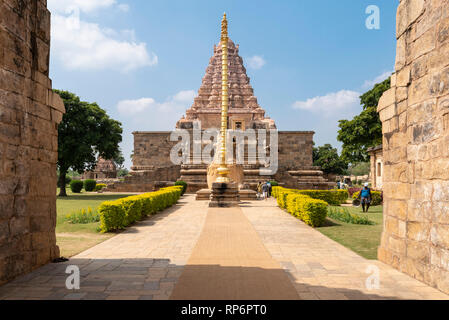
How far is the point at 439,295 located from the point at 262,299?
213 centimetres

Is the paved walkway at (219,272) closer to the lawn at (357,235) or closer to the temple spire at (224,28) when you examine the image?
the lawn at (357,235)

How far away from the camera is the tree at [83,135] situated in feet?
73.1

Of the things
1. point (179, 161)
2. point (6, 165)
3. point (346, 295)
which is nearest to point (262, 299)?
point (346, 295)

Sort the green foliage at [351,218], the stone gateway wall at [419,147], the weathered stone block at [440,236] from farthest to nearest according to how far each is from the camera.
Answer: the green foliage at [351,218] < the stone gateway wall at [419,147] < the weathered stone block at [440,236]

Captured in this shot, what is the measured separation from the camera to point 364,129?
2831 centimetres

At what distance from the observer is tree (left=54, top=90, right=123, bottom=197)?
22.3 m

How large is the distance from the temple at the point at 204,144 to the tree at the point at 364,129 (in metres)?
3.96

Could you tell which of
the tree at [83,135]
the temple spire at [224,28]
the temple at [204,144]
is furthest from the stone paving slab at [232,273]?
the tree at [83,135]

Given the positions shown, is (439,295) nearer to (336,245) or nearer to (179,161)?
(336,245)

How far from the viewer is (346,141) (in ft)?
97.5

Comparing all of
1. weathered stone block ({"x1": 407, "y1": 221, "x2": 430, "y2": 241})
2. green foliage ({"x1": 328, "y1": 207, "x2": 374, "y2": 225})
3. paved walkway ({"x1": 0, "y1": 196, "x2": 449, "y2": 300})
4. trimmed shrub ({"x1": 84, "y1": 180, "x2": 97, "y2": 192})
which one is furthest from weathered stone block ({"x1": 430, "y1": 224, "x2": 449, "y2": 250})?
trimmed shrub ({"x1": 84, "y1": 180, "x2": 97, "y2": 192})

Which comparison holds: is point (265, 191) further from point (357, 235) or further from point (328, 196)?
point (357, 235)

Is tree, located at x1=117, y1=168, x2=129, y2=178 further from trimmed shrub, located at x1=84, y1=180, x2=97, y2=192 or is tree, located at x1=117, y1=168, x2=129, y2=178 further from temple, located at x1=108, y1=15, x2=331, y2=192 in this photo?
trimmed shrub, located at x1=84, y1=180, x2=97, y2=192

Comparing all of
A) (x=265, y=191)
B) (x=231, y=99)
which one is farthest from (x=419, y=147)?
(x=231, y=99)
